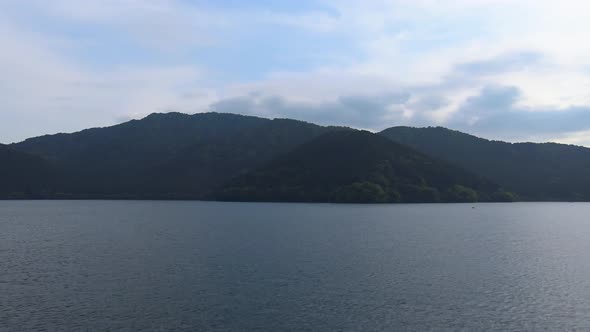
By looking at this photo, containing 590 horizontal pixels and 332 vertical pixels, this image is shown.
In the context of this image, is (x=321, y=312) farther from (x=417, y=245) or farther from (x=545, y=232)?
(x=545, y=232)

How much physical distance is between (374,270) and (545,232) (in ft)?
338

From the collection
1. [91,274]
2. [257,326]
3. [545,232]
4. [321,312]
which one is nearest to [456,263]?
[321,312]

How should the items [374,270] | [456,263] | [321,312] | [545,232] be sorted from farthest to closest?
[545,232]
[456,263]
[374,270]
[321,312]

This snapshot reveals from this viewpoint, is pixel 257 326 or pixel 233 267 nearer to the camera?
pixel 257 326

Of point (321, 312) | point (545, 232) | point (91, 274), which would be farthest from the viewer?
point (545, 232)

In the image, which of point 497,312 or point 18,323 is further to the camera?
point 497,312

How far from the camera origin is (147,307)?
57.9 m

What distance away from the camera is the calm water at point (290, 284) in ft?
175

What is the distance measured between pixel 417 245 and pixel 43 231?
10606 cm

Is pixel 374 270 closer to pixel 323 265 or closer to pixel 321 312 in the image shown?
pixel 323 265

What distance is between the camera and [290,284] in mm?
70812

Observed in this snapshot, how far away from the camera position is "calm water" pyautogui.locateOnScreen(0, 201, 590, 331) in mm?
53250

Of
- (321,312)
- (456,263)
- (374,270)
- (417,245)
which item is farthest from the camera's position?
(417,245)

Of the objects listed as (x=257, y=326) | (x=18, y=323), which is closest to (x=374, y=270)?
(x=257, y=326)
